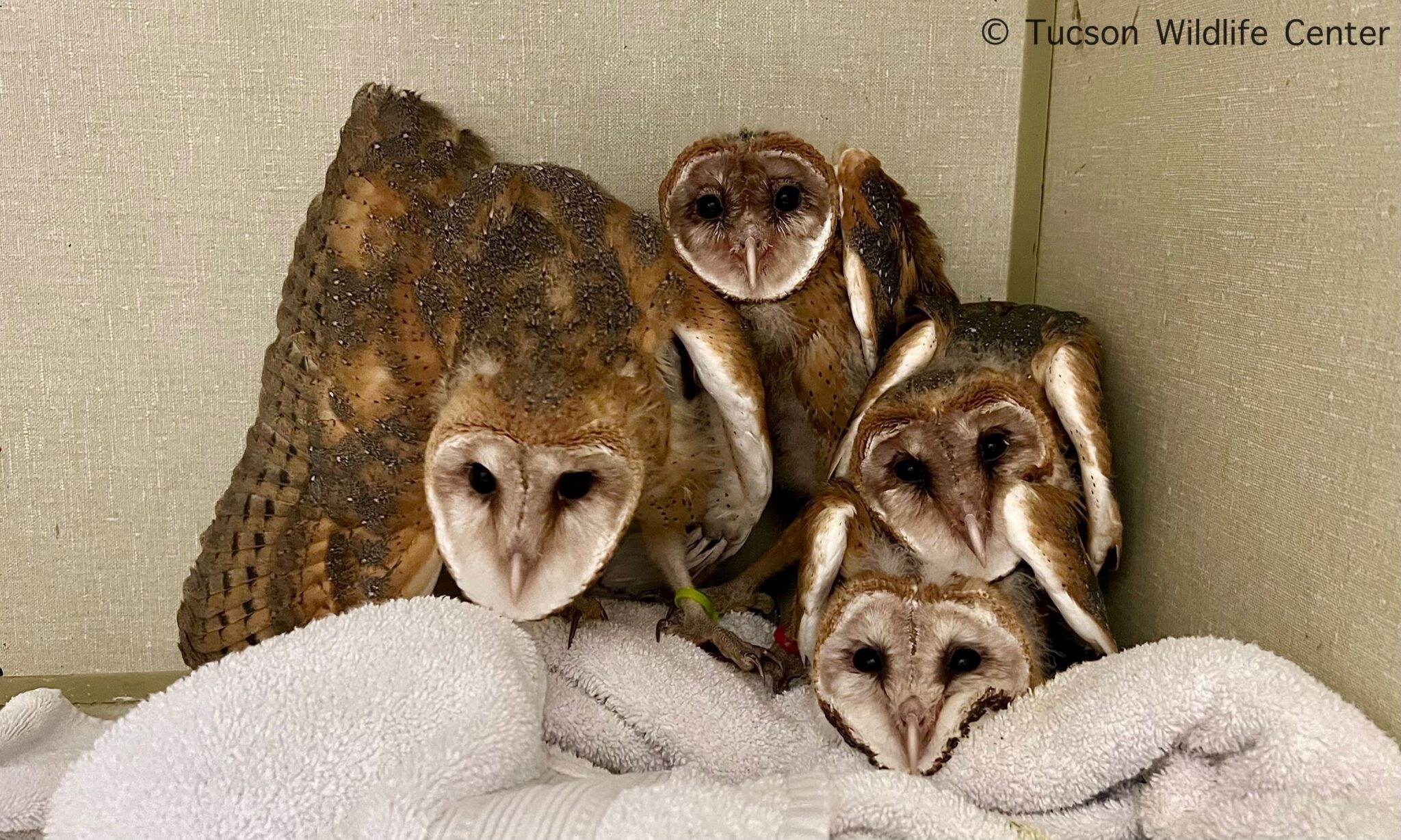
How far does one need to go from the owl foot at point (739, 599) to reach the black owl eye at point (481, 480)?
405 mm

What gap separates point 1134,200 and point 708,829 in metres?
0.79

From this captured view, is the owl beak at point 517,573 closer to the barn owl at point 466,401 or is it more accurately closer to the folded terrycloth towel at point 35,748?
the barn owl at point 466,401

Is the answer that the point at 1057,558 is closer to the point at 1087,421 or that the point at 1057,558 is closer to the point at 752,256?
the point at 1087,421

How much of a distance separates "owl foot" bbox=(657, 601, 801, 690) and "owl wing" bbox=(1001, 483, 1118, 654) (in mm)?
291

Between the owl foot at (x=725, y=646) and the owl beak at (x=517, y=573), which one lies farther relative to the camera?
the owl foot at (x=725, y=646)

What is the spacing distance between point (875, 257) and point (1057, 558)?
397 mm

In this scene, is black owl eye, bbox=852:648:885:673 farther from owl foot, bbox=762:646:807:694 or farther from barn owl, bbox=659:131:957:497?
barn owl, bbox=659:131:957:497

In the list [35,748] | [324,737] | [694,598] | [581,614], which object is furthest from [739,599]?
[35,748]

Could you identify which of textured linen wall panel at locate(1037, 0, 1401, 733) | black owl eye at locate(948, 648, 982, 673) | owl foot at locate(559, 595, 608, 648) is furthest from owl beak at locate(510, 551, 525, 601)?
textured linen wall panel at locate(1037, 0, 1401, 733)

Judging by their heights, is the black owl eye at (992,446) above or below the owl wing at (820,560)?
above

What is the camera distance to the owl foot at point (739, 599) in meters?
1.16

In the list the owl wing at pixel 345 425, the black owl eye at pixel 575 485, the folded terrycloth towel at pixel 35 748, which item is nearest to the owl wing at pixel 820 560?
the black owl eye at pixel 575 485

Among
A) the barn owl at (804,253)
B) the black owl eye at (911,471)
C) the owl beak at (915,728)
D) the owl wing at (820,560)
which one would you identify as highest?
the barn owl at (804,253)

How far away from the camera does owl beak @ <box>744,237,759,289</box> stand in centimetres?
107
